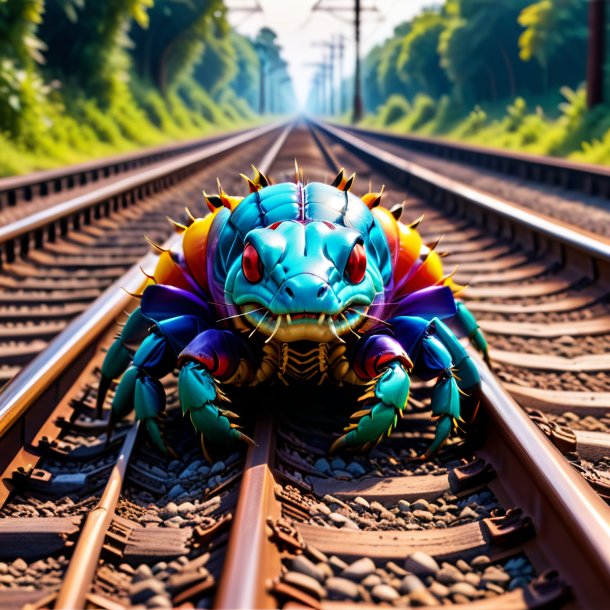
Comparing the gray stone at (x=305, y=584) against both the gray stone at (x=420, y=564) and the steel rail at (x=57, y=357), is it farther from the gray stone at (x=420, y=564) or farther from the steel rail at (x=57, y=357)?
the steel rail at (x=57, y=357)

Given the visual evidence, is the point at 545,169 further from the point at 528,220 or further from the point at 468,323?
the point at 468,323

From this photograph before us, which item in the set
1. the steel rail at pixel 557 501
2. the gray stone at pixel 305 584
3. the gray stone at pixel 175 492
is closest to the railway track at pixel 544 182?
the steel rail at pixel 557 501

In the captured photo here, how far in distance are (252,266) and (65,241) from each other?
628 cm

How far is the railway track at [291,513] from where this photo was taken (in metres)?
2.37

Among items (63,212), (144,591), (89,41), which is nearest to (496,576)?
(144,591)

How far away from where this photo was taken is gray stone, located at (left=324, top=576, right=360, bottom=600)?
2.38 m

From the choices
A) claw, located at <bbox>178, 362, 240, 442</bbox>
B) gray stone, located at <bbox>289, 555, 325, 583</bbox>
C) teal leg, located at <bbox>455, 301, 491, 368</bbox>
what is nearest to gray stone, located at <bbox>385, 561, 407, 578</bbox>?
gray stone, located at <bbox>289, 555, 325, 583</bbox>

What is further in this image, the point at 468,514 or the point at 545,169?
the point at 545,169

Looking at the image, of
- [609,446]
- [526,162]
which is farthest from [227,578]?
[526,162]

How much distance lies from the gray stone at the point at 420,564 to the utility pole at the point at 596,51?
18545mm

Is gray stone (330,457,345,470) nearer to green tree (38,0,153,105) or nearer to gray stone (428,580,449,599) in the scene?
gray stone (428,580,449,599)

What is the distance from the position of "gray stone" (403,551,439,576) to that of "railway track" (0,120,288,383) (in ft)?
9.53

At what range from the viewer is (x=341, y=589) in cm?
239

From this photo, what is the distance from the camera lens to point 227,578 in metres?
2.18
